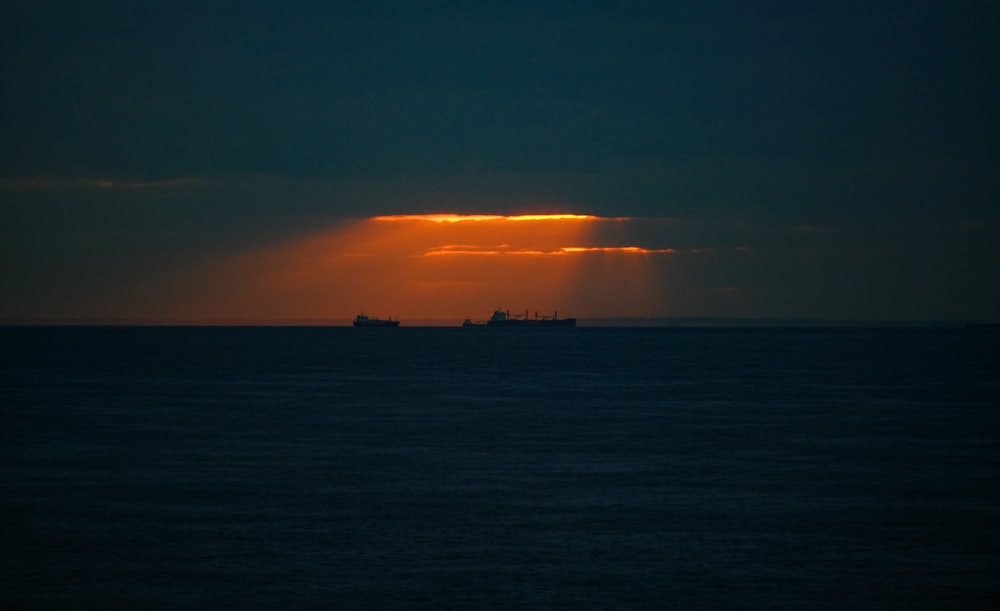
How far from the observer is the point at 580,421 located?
6950 cm

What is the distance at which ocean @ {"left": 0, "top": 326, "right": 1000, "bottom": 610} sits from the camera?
28281 millimetres

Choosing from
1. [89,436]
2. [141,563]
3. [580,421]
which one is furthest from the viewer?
[580,421]

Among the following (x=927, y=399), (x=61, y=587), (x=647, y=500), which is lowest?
(x=61, y=587)

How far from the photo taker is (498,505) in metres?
38.5

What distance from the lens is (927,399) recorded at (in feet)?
287

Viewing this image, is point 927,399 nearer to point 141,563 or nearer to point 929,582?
point 929,582

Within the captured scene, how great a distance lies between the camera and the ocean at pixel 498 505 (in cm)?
2828

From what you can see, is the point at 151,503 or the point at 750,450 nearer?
the point at 151,503

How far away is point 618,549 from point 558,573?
10.2 feet

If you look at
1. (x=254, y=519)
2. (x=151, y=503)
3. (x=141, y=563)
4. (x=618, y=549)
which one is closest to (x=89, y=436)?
(x=151, y=503)

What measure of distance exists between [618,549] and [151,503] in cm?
1606

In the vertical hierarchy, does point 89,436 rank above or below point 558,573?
above

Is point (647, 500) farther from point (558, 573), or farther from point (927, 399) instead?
point (927, 399)

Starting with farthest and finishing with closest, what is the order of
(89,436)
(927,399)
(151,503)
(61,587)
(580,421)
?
(927,399) < (580,421) < (89,436) < (151,503) < (61,587)
